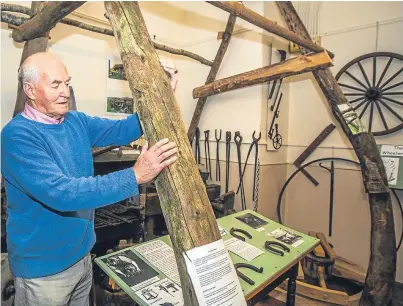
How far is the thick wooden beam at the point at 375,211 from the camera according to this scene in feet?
8.03

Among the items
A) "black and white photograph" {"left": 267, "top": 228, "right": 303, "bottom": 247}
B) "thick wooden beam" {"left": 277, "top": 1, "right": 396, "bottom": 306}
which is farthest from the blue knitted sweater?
"thick wooden beam" {"left": 277, "top": 1, "right": 396, "bottom": 306}

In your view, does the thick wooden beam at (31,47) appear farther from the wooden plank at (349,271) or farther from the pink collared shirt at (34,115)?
the wooden plank at (349,271)

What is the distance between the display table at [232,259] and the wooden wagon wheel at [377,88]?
188 cm

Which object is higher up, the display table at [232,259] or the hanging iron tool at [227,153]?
the hanging iron tool at [227,153]

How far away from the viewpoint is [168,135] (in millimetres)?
942

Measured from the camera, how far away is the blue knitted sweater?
3.34 ft

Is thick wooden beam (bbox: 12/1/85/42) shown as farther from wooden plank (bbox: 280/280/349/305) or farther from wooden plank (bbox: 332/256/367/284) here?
wooden plank (bbox: 332/256/367/284)

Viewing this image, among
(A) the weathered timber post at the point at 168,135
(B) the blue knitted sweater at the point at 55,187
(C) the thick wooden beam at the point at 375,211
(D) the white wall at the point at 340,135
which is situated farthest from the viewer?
(D) the white wall at the point at 340,135

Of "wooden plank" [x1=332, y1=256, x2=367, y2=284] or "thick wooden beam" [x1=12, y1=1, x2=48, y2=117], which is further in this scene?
"wooden plank" [x1=332, y1=256, x2=367, y2=284]

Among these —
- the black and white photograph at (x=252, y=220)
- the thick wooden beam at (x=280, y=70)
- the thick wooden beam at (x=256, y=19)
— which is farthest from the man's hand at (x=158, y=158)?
the thick wooden beam at (x=280, y=70)

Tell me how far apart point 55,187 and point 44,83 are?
54 centimetres

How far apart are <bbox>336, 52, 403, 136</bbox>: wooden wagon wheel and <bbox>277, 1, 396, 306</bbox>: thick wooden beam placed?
2.70 feet

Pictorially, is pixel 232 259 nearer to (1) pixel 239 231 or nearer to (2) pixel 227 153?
(1) pixel 239 231

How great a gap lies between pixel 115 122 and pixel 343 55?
304 centimetres
